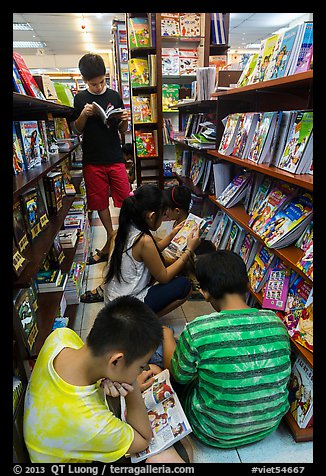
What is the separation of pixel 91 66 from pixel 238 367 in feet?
8.57

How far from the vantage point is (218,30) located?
159 inches

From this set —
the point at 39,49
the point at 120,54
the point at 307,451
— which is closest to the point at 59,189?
the point at 307,451

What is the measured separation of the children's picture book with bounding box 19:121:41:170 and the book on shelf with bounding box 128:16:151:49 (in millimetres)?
2877

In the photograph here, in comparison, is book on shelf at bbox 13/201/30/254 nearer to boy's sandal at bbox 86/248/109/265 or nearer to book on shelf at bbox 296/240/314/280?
book on shelf at bbox 296/240/314/280

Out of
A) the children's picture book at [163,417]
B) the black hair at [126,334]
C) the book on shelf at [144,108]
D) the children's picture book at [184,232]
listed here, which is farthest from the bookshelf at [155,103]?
the black hair at [126,334]

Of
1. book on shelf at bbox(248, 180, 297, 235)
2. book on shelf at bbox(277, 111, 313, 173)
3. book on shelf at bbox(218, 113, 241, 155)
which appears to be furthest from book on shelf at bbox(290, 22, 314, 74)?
book on shelf at bbox(218, 113, 241, 155)

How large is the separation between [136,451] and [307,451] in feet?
2.62

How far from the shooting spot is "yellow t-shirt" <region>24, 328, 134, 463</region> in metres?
0.98

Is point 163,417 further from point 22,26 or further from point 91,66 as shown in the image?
point 22,26

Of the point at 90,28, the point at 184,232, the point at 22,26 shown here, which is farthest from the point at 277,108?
the point at 22,26

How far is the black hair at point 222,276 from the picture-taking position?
4.32 feet

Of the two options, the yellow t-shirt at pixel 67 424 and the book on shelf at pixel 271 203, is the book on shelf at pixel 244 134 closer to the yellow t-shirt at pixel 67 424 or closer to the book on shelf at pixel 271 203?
the book on shelf at pixel 271 203

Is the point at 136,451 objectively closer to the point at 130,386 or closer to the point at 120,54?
the point at 130,386

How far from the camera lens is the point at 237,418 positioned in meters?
1.24
